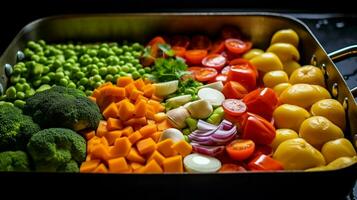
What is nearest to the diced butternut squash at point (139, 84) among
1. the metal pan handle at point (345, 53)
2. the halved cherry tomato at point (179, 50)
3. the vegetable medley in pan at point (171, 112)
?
the vegetable medley in pan at point (171, 112)

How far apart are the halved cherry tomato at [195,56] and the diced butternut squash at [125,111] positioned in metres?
0.52

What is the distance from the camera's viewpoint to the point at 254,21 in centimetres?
209

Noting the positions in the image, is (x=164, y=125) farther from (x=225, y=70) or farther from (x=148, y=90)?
(x=225, y=70)

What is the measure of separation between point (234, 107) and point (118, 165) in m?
0.47

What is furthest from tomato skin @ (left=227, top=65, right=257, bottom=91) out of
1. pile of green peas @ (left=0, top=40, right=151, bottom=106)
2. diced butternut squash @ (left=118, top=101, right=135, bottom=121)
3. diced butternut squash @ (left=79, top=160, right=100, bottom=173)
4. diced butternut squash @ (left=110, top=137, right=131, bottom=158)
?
diced butternut squash @ (left=79, top=160, right=100, bottom=173)

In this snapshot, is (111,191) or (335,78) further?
(335,78)

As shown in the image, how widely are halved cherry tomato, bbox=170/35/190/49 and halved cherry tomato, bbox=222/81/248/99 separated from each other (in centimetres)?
43

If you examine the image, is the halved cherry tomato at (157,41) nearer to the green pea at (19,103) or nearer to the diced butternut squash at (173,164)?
the green pea at (19,103)

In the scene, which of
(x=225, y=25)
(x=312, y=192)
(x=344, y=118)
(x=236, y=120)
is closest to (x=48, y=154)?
(x=236, y=120)

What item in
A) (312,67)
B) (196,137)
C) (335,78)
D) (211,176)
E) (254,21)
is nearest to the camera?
(211,176)

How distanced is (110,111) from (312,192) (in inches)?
28.4

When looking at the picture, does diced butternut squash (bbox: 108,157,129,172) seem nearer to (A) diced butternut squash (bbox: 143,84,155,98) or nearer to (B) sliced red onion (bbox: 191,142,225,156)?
(B) sliced red onion (bbox: 191,142,225,156)

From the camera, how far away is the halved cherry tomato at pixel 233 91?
1.70 m

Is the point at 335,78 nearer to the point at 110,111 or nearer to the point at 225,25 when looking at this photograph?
the point at 225,25
